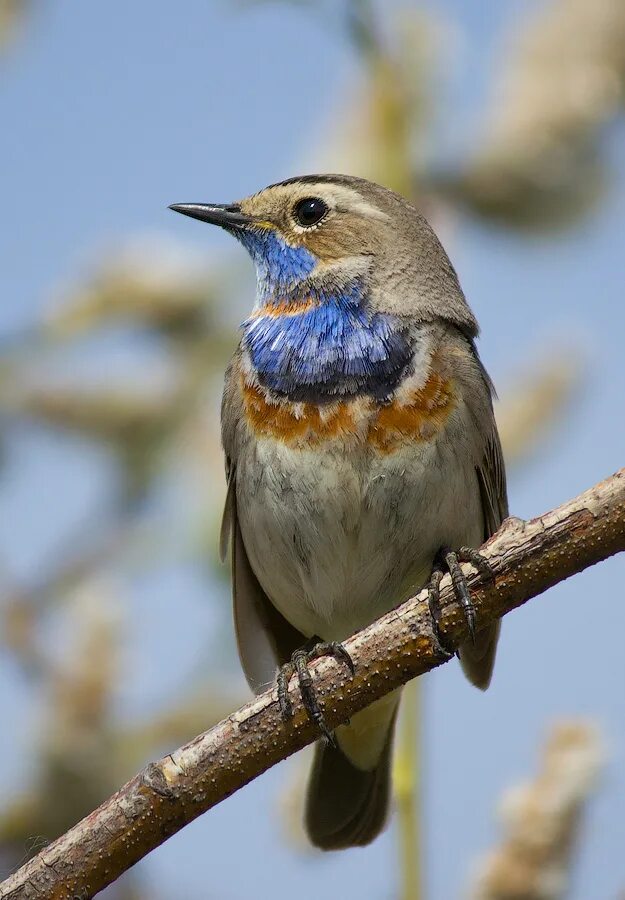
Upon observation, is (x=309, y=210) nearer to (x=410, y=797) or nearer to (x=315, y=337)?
(x=315, y=337)

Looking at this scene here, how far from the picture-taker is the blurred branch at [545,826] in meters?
3.02

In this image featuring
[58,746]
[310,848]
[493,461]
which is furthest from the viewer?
[310,848]

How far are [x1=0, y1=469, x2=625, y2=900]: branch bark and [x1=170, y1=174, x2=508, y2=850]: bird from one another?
0.41m

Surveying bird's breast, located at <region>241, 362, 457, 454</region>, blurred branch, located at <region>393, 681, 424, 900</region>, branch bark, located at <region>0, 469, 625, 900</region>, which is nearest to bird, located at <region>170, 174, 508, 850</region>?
bird's breast, located at <region>241, 362, 457, 454</region>

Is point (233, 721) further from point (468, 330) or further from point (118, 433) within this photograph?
point (468, 330)

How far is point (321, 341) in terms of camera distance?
14.1 feet

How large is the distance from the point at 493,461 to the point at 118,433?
130cm

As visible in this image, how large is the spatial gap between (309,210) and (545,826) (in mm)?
2495

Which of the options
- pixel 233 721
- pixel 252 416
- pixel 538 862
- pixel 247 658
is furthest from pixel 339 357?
pixel 538 862

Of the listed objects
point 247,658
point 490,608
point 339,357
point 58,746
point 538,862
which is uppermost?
point 339,357

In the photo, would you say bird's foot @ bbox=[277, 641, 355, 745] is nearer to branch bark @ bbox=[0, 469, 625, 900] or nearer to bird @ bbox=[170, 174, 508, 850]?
branch bark @ bbox=[0, 469, 625, 900]

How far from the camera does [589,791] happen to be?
3021mm

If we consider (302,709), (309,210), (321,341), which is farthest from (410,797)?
(309,210)

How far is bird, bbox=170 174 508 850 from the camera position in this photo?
4.08 meters
